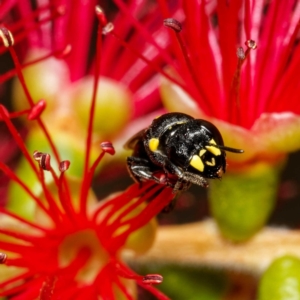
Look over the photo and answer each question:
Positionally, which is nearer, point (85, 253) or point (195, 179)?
point (195, 179)

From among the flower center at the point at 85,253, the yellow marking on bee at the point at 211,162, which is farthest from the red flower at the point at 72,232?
the yellow marking on bee at the point at 211,162

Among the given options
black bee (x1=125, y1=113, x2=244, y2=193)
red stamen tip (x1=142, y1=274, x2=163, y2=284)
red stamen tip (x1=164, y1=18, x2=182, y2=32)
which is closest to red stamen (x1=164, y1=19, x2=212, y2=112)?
red stamen tip (x1=164, y1=18, x2=182, y2=32)

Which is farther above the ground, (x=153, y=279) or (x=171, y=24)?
(x=171, y=24)

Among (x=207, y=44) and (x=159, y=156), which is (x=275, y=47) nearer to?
(x=207, y=44)

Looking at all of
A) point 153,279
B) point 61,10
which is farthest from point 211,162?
Answer: point 61,10

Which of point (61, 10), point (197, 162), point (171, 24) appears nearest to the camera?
point (197, 162)

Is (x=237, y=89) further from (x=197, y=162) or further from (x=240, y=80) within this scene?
(x=197, y=162)

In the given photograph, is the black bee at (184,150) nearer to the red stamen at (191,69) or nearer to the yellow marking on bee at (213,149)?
the yellow marking on bee at (213,149)
